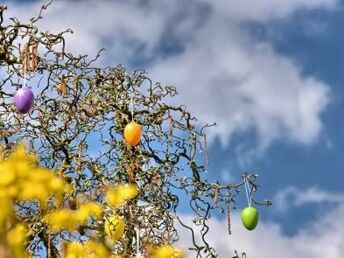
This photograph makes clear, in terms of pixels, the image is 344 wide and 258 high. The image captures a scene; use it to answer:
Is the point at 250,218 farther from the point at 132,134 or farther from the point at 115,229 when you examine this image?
the point at 115,229

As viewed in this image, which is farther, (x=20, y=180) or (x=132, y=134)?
(x=132, y=134)

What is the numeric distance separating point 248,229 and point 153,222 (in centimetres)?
70

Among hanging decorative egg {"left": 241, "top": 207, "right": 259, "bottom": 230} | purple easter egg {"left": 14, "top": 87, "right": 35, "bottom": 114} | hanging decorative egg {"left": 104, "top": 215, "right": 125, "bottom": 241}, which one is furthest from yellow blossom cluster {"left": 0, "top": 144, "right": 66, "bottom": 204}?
hanging decorative egg {"left": 241, "top": 207, "right": 259, "bottom": 230}

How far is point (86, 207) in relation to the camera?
6.17 ft

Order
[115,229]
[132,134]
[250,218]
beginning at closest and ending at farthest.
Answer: [115,229], [250,218], [132,134]

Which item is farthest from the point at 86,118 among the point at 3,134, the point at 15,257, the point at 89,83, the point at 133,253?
the point at 15,257

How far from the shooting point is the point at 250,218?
4867mm

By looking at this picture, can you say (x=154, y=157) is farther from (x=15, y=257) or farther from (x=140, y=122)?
(x=15, y=257)

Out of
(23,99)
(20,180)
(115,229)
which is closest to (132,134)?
(23,99)

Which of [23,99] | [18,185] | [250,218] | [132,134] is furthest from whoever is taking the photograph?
[132,134]

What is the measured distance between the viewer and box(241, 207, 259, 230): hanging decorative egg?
4867 millimetres

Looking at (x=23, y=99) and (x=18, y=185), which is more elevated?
(x=23, y=99)

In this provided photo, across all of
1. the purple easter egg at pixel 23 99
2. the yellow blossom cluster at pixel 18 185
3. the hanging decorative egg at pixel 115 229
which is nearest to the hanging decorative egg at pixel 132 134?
the purple easter egg at pixel 23 99

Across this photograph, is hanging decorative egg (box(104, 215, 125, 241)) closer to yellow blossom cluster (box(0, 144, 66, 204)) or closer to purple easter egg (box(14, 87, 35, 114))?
yellow blossom cluster (box(0, 144, 66, 204))
